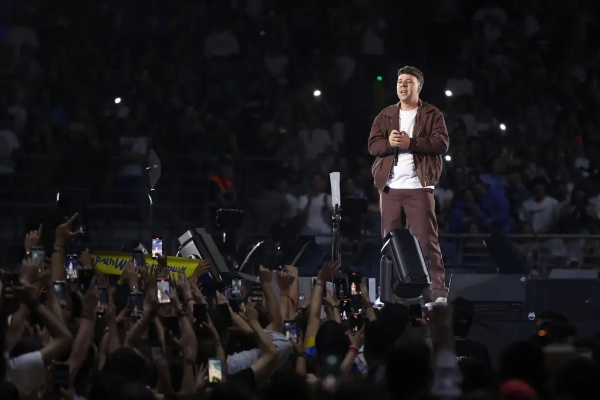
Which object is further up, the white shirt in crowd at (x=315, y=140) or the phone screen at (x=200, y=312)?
the white shirt in crowd at (x=315, y=140)

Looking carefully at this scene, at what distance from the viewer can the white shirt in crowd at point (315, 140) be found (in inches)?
656

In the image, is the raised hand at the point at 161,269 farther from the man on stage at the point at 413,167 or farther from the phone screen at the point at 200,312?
the man on stage at the point at 413,167

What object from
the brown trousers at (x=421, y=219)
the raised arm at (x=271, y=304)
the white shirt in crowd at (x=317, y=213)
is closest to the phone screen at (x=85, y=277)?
the raised arm at (x=271, y=304)

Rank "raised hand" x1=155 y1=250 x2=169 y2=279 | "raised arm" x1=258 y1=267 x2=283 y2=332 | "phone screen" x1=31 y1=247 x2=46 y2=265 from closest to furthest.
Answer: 1. "phone screen" x1=31 y1=247 x2=46 y2=265
2. "raised arm" x1=258 y1=267 x2=283 y2=332
3. "raised hand" x1=155 y1=250 x2=169 y2=279

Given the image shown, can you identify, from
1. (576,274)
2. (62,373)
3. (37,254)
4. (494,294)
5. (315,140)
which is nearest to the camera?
(62,373)

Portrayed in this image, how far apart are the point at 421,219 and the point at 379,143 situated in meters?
0.73

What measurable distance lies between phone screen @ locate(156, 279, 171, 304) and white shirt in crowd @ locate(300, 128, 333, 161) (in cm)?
921

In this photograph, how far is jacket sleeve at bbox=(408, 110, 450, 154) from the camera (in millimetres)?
10297

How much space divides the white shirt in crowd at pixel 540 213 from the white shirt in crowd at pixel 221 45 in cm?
493

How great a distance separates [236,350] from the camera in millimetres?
7039

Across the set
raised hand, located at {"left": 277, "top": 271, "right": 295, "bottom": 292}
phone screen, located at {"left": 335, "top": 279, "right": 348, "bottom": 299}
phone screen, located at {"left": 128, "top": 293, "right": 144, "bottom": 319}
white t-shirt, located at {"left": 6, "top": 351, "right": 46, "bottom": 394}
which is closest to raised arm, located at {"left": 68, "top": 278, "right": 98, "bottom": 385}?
white t-shirt, located at {"left": 6, "top": 351, "right": 46, "bottom": 394}

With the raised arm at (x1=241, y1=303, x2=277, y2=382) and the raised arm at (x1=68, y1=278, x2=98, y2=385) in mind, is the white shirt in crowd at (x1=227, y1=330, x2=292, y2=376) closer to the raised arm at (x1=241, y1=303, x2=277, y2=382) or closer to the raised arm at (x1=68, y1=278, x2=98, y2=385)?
the raised arm at (x1=241, y1=303, x2=277, y2=382)

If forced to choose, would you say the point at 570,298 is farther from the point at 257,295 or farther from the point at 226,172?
the point at 226,172

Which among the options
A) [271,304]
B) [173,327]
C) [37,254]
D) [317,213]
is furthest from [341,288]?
[317,213]
